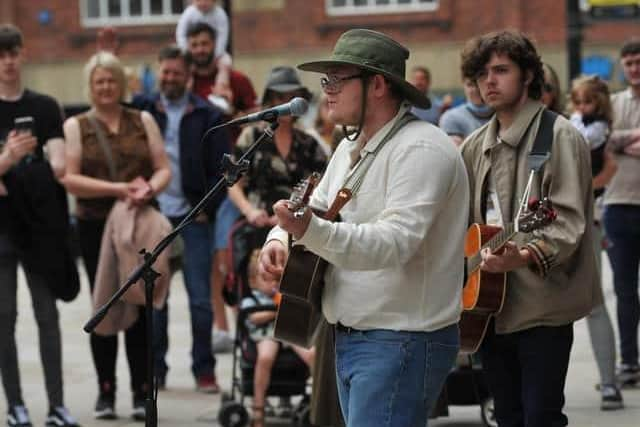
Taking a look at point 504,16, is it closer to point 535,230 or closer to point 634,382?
point 634,382

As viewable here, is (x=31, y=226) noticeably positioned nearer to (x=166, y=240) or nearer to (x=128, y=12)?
(x=166, y=240)

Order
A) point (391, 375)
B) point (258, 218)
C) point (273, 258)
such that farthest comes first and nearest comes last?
point (258, 218), point (273, 258), point (391, 375)

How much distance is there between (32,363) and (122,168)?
279 centimetres

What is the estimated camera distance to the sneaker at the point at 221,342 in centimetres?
1089

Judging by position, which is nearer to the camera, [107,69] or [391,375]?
[391,375]

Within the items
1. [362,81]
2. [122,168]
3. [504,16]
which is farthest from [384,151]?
[504,16]

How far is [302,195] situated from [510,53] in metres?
1.51

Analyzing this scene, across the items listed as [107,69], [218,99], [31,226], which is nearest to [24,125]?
[31,226]

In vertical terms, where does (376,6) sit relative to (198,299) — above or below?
above

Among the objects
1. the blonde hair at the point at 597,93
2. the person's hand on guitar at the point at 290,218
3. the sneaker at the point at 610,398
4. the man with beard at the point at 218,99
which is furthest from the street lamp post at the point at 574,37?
the person's hand on guitar at the point at 290,218

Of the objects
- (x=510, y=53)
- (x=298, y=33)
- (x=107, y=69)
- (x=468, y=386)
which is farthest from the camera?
(x=298, y=33)

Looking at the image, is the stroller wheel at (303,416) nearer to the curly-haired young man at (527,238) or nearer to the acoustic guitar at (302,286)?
the curly-haired young man at (527,238)

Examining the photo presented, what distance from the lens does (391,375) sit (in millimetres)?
4727

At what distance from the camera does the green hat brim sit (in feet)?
15.7
